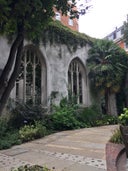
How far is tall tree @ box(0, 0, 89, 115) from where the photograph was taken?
2.72 meters

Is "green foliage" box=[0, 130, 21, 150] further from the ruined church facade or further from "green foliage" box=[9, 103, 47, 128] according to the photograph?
the ruined church facade

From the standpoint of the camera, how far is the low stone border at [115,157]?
14.5 ft

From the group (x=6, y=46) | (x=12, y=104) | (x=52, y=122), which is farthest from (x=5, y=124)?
(x=6, y=46)

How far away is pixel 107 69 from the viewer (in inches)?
532

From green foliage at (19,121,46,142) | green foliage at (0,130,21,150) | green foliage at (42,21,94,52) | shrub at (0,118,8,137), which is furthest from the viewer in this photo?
green foliage at (42,21,94,52)

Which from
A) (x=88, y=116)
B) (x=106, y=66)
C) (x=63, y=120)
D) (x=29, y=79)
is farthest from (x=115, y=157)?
(x=106, y=66)

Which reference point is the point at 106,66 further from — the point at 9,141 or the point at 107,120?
the point at 9,141

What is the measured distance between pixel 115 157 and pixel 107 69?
9006 mm

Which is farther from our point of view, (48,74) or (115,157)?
(48,74)

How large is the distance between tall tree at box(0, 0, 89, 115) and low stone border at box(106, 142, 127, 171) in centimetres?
251

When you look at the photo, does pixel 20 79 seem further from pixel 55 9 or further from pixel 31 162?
pixel 55 9

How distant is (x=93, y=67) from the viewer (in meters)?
14.1

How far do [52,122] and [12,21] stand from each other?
793 cm

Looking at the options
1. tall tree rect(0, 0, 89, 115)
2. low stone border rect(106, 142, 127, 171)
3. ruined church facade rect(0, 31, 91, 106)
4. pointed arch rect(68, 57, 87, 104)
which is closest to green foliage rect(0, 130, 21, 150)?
ruined church facade rect(0, 31, 91, 106)
